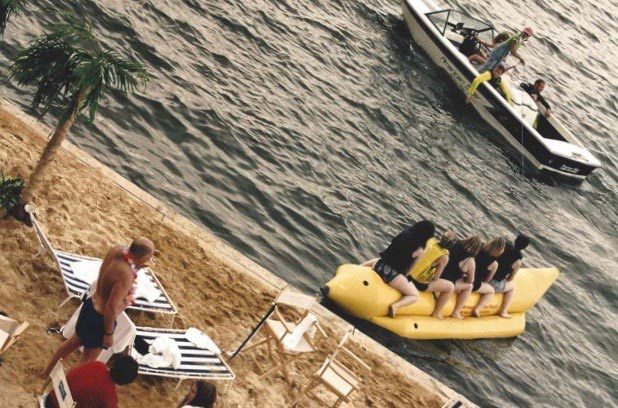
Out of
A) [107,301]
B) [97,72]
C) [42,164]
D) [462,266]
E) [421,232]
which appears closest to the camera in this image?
[107,301]

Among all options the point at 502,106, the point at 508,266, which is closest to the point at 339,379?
the point at 508,266

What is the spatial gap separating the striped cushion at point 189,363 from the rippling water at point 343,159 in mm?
4199

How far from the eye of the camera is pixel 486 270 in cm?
1289

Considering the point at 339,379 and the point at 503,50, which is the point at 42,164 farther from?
the point at 503,50

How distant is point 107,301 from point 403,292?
5.73 metres

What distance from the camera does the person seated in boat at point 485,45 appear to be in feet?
68.8

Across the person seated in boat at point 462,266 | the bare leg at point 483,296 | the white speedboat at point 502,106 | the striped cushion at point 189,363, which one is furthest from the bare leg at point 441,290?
the white speedboat at point 502,106

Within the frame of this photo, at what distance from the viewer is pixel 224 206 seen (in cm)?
1367

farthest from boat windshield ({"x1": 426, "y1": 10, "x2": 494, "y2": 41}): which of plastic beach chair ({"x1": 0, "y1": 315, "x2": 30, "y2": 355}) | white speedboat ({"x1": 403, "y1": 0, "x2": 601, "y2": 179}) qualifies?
plastic beach chair ({"x1": 0, "y1": 315, "x2": 30, "y2": 355})

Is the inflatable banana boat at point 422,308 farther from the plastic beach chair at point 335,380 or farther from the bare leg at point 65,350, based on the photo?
the bare leg at point 65,350

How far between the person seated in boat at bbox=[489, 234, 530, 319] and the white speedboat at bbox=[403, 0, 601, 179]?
7.27m

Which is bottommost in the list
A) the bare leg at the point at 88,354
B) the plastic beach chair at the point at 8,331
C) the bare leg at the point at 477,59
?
the bare leg at the point at 88,354

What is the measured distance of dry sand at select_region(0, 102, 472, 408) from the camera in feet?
26.9

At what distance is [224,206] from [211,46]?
5.45 meters
